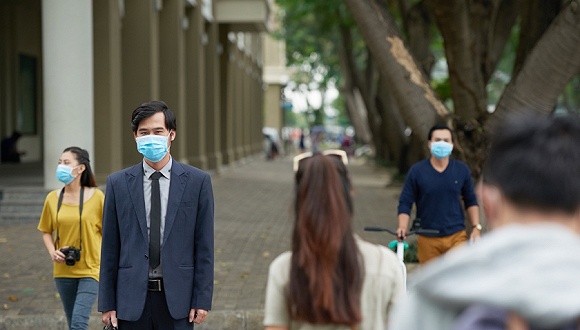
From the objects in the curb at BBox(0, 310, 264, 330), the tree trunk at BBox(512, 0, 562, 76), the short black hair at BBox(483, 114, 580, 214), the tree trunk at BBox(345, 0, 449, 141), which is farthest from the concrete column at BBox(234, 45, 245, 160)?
the short black hair at BBox(483, 114, 580, 214)

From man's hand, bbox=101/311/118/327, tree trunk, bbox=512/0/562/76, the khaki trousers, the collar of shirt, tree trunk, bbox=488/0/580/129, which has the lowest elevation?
the khaki trousers

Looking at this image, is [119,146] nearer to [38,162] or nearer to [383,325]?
[38,162]

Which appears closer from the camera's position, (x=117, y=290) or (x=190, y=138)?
(x=117, y=290)

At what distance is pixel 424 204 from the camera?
8.54m

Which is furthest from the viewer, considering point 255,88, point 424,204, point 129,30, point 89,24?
point 255,88

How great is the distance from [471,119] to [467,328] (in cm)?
1039

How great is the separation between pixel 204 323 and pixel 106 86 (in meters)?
9.82

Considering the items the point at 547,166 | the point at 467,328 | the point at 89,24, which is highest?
the point at 89,24

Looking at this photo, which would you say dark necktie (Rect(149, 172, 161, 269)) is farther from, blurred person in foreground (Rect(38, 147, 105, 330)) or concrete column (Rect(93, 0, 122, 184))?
concrete column (Rect(93, 0, 122, 184))

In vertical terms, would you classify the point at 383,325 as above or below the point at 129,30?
below

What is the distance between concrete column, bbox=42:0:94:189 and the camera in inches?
632


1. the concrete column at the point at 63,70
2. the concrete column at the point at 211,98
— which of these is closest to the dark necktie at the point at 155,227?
the concrete column at the point at 63,70

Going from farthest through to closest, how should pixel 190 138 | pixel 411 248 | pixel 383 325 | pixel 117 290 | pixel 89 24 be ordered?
pixel 190 138 → pixel 89 24 → pixel 411 248 → pixel 117 290 → pixel 383 325

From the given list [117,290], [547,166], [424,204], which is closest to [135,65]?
[424,204]
